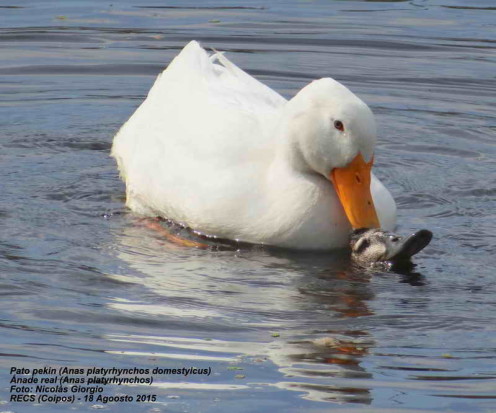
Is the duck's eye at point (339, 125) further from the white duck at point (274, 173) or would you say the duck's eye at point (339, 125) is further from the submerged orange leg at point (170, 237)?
the submerged orange leg at point (170, 237)

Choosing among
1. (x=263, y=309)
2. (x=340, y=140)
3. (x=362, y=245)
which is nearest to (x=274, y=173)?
(x=340, y=140)

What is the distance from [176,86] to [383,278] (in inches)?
97.2

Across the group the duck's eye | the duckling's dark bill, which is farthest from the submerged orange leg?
the duckling's dark bill

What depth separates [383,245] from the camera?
25.1 ft

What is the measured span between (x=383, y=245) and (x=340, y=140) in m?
0.64

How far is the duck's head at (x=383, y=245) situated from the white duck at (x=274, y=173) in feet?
0.35

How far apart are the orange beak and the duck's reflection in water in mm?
250

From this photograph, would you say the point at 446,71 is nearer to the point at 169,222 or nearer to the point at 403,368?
the point at 169,222

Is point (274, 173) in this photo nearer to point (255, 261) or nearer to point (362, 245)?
point (255, 261)

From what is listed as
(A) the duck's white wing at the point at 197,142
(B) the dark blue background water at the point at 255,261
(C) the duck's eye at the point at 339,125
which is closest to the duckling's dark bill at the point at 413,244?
(B) the dark blue background water at the point at 255,261

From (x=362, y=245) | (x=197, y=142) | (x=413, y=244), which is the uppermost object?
(x=197, y=142)

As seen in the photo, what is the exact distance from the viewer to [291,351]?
626 cm

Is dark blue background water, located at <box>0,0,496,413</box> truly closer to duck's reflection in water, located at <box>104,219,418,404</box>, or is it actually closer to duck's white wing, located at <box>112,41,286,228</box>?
duck's reflection in water, located at <box>104,219,418,404</box>

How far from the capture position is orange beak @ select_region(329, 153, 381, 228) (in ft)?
25.5
